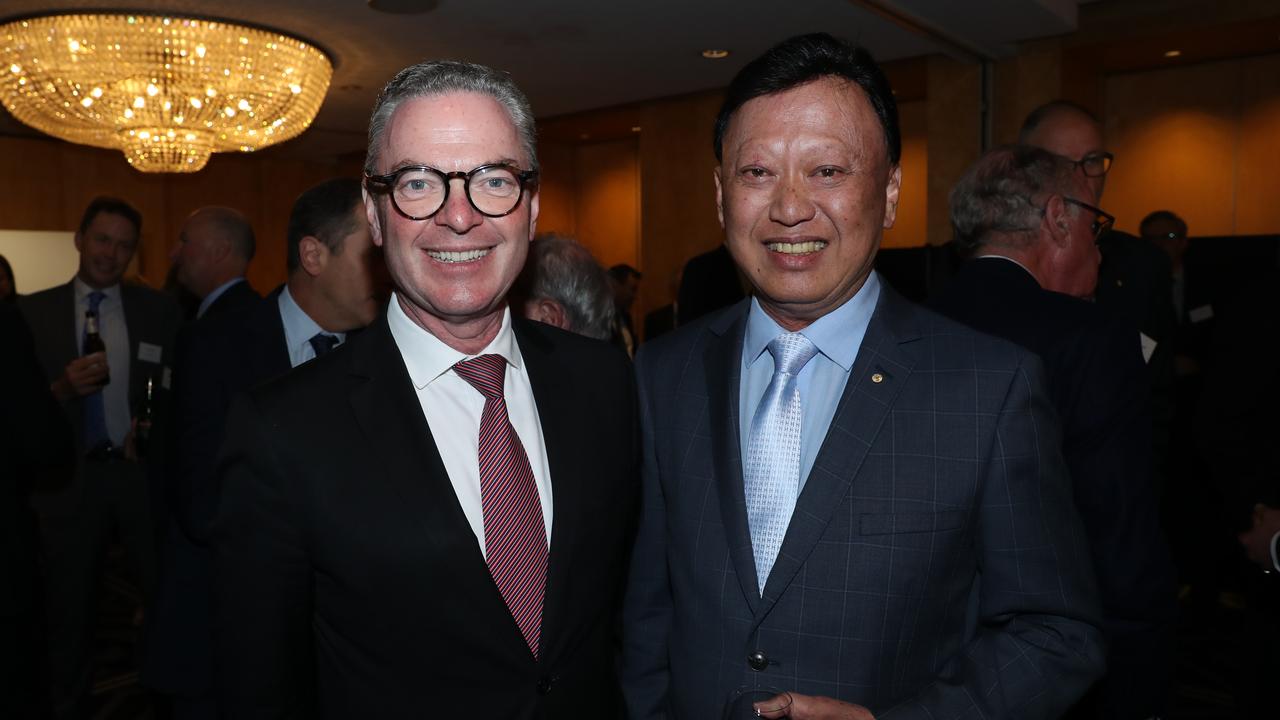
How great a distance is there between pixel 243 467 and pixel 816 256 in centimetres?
89

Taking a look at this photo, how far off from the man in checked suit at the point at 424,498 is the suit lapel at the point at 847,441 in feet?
1.12

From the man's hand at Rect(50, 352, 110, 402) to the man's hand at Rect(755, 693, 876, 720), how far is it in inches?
139

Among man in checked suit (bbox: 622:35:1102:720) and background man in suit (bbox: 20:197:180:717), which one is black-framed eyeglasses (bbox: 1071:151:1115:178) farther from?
background man in suit (bbox: 20:197:180:717)

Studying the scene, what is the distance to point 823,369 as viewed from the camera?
1370 mm

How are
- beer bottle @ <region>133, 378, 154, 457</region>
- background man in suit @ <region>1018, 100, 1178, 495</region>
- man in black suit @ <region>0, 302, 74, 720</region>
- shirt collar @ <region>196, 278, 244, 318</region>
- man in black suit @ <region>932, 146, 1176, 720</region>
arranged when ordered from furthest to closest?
beer bottle @ <region>133, 378, 154, 457</region>
shirt collar @ <region>196, 278, 244, 318</region>
background man in suit @ <region>1018, 100, 1178, 495</region>
man in black suit @ <region>0, 302, 74, 720</region>
man in black suit @ <region>932, 146, 1176, 720</region>

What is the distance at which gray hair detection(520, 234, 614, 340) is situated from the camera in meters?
2.30

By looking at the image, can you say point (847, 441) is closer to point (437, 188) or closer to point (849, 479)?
point (849, 479)

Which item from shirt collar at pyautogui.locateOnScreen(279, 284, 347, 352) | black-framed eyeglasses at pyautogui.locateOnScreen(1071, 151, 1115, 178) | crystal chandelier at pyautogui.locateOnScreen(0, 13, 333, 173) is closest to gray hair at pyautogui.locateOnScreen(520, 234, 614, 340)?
shirt collar at pyautogui.locateOnScreen(279, 284, 347, 352)

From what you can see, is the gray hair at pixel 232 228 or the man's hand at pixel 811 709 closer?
the man's hand at pixel 811 709

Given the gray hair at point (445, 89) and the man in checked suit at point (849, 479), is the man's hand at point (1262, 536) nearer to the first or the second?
the man in checked suit at point (849, 479)

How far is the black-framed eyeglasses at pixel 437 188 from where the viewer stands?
1.32 meters

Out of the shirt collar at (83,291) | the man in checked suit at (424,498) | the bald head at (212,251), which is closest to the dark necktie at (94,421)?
the shirt collar at (83,291)

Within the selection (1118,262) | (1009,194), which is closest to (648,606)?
(1009,194)

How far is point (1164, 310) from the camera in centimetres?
361
